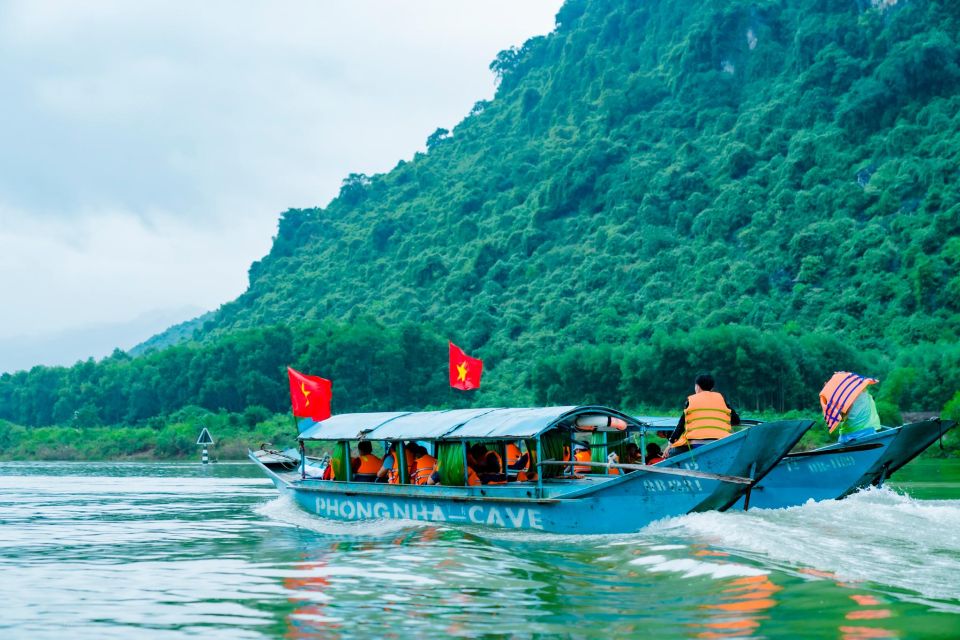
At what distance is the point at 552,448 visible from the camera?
1557 centimetres

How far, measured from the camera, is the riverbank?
56219 millimetres

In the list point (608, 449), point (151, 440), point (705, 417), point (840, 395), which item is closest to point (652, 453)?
point (608, 449)

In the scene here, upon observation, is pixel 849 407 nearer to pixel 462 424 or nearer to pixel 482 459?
pixel 482 459

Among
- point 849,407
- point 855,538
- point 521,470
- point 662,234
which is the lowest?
point 855,538

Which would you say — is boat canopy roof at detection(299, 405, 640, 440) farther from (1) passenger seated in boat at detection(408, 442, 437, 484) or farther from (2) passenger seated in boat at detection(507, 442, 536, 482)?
(2) passenger seated in boat at detection(507, 442, 536, 482)

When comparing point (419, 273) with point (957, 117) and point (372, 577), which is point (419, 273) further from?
point (372, 577)

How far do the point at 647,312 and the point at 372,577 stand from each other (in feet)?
205

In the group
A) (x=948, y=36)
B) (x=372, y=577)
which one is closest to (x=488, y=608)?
(x=372, y=577)

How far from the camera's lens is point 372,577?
1056 centimetres

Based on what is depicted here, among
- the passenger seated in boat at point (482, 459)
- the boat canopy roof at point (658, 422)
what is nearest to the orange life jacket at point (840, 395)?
the boat canopy roof at point (658, 422)

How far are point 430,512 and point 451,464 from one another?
30.9 inches

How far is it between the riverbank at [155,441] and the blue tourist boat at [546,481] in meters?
35.7

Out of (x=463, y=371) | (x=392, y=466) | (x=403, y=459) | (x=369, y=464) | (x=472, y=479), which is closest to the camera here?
(x=472, y=479)

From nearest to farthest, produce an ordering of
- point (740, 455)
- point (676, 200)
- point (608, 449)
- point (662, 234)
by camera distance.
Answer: point (740, 455)
point (608, 449)
point (662, 234)
point (676, 200)
